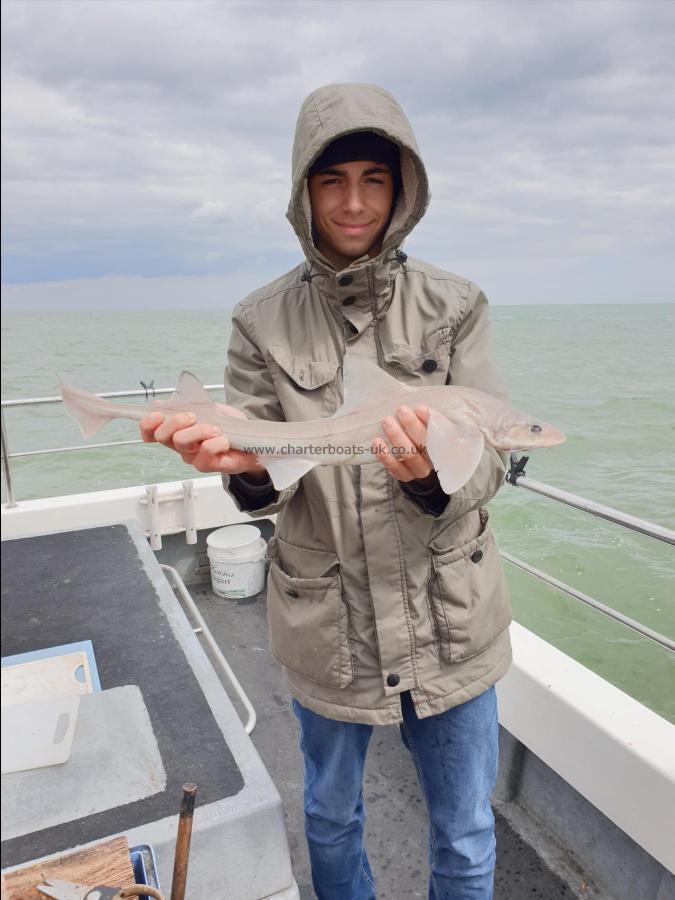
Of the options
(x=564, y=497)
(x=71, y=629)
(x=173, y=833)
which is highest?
(x=564, y=497)

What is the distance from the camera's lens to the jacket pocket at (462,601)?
5.66ft

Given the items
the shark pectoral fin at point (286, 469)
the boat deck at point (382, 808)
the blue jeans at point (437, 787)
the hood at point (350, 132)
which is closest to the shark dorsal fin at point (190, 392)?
the shark pectoral fin at point (286, 469)

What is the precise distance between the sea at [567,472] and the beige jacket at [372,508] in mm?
668

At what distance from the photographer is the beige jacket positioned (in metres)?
1.71

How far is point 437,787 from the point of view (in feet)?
5.98

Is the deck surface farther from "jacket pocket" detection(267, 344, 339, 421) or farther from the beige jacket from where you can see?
"jacket pocket" detection(267, 344, 339, 421)

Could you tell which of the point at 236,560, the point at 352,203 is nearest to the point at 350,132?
the point at 352,203

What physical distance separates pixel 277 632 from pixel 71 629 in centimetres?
54

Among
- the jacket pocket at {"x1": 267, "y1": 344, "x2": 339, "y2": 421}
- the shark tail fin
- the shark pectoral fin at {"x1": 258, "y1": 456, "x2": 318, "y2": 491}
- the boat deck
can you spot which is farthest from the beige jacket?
the boat deck

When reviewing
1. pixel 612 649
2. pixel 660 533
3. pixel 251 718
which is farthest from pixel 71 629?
pixel 612 649

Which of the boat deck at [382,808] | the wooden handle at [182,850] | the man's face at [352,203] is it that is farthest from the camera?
the boat deck at [382,808]

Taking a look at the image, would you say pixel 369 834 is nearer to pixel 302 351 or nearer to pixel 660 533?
pixel 660 533

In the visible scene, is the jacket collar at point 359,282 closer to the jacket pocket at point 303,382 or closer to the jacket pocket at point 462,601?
the jacket pocket at point 303,382

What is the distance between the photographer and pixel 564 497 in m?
2.80
